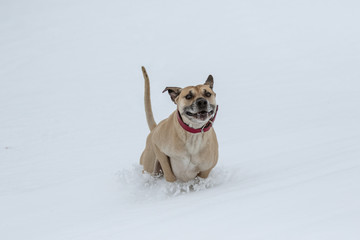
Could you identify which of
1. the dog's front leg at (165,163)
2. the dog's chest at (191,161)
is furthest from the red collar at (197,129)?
the dog's front leg at (165,163)

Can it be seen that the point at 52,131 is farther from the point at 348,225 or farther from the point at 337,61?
the point at 337,61

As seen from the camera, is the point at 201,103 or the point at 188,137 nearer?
the point at 201,103

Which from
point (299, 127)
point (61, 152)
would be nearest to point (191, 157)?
point (299, 127)

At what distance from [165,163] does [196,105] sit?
0.85m

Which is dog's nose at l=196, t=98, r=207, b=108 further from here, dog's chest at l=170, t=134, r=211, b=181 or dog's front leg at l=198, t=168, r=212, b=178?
dog's front leg at l=198, t=168, r=212, b=178

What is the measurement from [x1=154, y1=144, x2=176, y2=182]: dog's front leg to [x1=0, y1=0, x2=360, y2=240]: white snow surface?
0.32ft

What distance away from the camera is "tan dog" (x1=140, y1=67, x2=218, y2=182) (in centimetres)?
371

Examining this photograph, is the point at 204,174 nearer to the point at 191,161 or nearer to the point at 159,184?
the point at 191,161

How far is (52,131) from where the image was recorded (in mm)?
8289

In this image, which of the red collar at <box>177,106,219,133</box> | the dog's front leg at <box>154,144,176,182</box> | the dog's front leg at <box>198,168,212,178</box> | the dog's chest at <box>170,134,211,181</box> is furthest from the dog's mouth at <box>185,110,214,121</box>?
the dog's front leg at <box>198,168,212,178</box>

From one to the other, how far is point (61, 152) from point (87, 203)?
2976mm

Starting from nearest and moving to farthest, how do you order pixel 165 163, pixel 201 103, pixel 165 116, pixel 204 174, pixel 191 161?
pixel 201 103, pixel 191 161, pixel 165 163, pixel 204 174, pixel 165 116

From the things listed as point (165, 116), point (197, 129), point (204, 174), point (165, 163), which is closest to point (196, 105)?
point (197, 129)

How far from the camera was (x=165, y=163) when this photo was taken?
4176 millimetres
